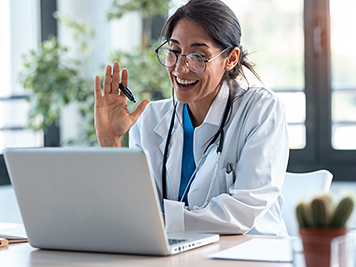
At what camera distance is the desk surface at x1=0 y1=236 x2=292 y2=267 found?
3.18 feet

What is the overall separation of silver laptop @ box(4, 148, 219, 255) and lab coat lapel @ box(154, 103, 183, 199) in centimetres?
58

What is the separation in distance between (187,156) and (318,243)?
1061mm

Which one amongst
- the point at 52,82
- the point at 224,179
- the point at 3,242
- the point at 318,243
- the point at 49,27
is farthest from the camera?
the point at 49,27

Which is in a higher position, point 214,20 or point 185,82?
point 214,20

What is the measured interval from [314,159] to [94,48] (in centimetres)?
168

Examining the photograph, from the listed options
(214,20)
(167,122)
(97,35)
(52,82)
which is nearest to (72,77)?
(52,82)

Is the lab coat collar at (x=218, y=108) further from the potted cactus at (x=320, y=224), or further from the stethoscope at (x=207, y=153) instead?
the potted cactus at (x=320, y=224)

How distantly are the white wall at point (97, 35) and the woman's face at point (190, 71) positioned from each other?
1770mm

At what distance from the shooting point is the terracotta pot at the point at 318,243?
2.27 ft

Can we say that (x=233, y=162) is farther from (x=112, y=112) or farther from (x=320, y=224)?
(x=320, y=224)

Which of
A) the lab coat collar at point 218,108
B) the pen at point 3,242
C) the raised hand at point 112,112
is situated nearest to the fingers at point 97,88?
the raised hand at point 112,112

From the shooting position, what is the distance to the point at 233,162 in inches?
63.9

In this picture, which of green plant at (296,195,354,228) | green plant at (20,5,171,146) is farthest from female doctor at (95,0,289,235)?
green plant at (20,5,171,146)

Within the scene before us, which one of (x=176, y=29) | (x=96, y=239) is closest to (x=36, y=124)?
(x=176, y=29)
